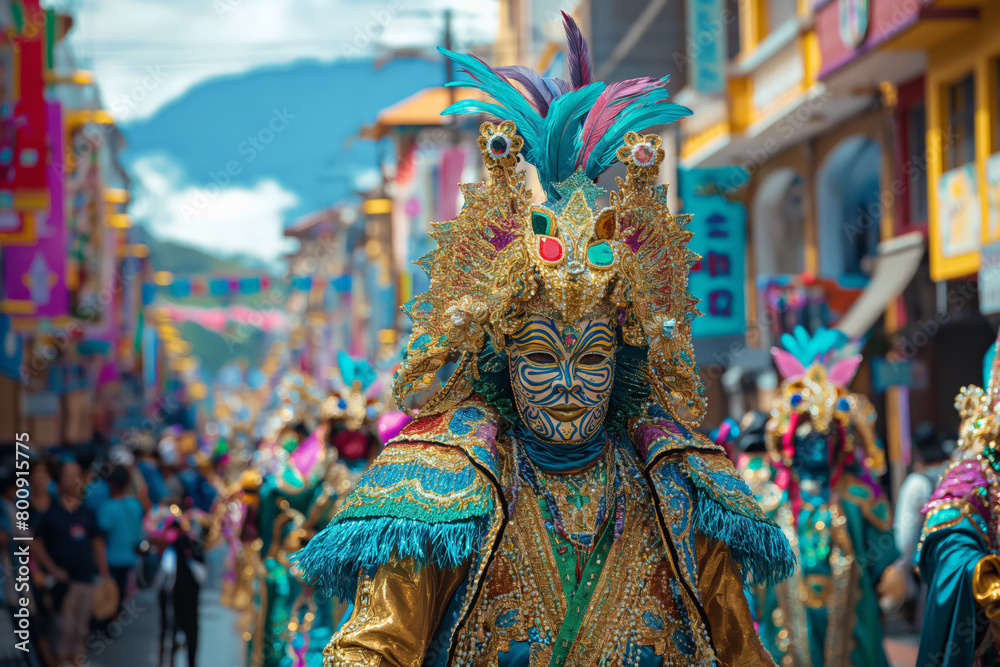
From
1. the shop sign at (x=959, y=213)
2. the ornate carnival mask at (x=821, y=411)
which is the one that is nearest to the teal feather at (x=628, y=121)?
the ornate carnival mask at (x=821, y=411)

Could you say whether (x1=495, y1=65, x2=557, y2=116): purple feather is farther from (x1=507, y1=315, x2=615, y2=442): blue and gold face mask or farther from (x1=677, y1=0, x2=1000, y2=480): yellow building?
(x1=677, y1=0, x2=1000, y2=480): yellow building

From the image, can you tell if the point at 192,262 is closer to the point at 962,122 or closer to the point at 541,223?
the point at 962,122

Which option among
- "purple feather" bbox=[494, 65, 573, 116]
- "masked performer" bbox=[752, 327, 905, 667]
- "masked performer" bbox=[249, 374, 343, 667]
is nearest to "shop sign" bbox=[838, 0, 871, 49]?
"masked performer" bbox=[752, 327, 905, 667]

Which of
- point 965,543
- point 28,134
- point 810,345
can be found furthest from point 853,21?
point 965,543

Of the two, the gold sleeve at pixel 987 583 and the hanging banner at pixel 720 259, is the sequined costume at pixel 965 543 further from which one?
the hanging banner at pixel 720 259

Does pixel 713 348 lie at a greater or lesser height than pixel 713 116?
lesser

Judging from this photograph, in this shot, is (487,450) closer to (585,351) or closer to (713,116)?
(585,351)

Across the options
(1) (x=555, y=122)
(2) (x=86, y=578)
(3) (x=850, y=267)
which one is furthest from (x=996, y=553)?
(3) (x=850, y=267)

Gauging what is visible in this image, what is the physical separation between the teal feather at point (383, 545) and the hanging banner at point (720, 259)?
44.1 feet

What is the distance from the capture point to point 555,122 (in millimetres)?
3990

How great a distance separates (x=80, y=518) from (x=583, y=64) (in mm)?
8433

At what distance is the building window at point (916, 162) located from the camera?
15.8m

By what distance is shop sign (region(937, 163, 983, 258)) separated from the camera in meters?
13.2

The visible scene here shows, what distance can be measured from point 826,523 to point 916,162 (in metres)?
9.07
